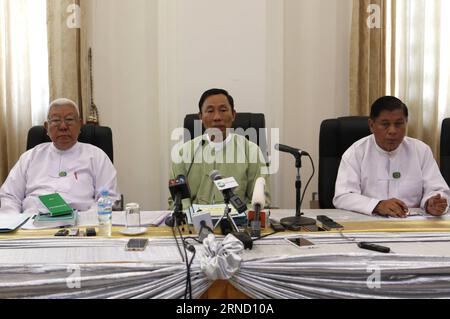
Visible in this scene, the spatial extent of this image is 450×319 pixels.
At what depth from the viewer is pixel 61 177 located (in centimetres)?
240

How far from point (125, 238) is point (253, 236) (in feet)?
1.54

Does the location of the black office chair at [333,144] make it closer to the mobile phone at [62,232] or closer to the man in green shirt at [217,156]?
the man in green shirt at [217,156]

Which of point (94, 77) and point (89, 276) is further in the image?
point (94, 77)

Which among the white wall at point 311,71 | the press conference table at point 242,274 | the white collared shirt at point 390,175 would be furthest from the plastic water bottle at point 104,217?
the white wall at point 311,71

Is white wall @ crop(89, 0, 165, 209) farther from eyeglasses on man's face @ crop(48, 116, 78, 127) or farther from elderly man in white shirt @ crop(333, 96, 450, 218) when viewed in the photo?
elderly man in white shirt @ crop(333, 96, 450, 218)

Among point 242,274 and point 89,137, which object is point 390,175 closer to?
point 242,274

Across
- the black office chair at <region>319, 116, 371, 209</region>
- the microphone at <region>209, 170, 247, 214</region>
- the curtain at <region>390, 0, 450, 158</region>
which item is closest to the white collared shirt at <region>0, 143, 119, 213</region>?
the microphone at <region>209, 170, 247, 214</region>

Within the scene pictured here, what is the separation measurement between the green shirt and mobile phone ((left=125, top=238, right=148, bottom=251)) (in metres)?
0.76

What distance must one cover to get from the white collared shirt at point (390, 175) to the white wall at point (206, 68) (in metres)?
1.15

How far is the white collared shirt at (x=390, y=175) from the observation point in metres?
2.18

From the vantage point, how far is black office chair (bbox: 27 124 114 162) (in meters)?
2.58

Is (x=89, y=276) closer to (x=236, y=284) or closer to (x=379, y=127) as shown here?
(x=236, y=284)
